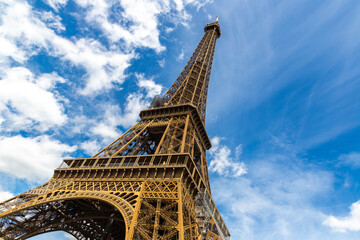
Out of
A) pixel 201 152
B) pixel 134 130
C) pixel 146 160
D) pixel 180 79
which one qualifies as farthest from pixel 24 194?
pixel 180 79

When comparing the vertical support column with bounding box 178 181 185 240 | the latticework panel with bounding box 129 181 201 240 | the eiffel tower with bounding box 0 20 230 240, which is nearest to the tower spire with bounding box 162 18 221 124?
the eiffel tower with bounding box 0 20 230 240

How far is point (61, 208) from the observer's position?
21641 millimetres

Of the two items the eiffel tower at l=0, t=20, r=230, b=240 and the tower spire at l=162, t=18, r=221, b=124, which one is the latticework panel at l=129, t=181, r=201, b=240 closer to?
the eiffel tower at l=0, t=20, r=230, b=240

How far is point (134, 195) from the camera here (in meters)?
17.4

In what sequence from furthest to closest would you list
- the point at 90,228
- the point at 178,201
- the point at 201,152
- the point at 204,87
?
the point at 204,87 → the point at 201,152 → the point at 90,228 → the point at 178,201

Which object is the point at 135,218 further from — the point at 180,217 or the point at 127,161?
the point at 127,161

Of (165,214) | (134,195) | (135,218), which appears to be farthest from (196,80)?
(135,218)

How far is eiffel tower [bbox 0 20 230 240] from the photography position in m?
15.8

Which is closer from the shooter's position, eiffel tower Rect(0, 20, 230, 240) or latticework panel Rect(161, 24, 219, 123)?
eiffel tower Rect(0, 20, 230, 240)

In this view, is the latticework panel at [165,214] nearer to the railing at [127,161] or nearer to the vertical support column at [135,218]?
the vertical support column at [135,218]

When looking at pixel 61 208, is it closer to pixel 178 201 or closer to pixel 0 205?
pixel 0 205

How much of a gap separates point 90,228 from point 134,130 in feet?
38.1

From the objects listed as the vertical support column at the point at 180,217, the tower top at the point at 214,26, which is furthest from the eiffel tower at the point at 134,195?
the tower top at the point at 214,26

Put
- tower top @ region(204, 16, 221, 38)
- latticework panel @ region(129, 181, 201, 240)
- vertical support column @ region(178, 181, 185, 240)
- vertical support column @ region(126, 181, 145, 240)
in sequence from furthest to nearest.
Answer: tower top @ region(204, 16, 221, 38) < latticework panel @ region(129, 181, 201, 240) < vertical support column @ region(178, 181, 185, 240) < vertical support column @ region(126, 181, 145, 240)
